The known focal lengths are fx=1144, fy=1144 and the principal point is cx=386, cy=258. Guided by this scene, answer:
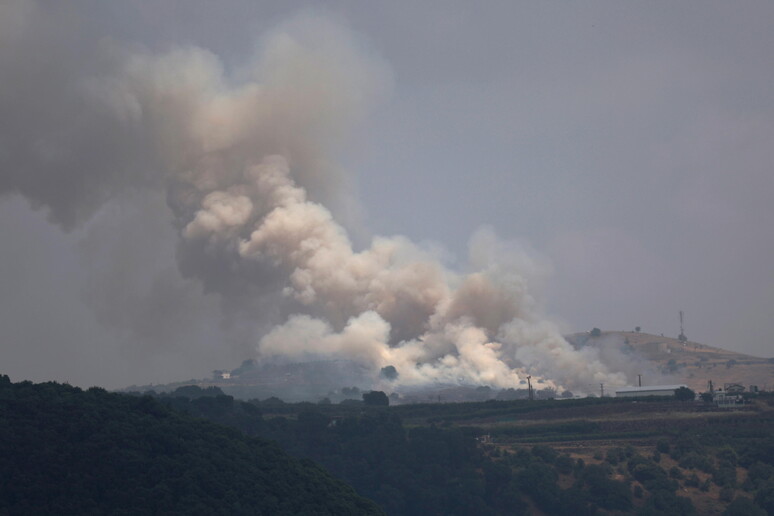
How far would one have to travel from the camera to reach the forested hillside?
268 feet

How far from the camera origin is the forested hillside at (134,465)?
8181 centimetres

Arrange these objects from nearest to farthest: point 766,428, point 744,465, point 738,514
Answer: point 738,514 < point 744,465 < point 766,428

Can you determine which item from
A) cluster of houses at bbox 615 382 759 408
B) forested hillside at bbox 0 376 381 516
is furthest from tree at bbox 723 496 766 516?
forested hillside at bbox 0 376 381 516

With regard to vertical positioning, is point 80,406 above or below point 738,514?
above

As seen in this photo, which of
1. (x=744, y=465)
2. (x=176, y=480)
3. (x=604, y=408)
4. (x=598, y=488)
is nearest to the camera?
(x=176, y=480)

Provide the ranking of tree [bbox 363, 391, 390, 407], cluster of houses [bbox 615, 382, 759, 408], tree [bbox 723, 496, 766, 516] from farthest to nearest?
tree [bbox 363, 391, 390, 407]
cluster of houses [bbox 615, 382, 759, 408]
tree [bbox 723, 496, 766, 516]

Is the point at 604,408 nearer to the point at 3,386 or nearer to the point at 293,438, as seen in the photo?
the point at 293,438

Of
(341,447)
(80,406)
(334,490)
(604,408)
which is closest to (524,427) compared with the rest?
(604,408)

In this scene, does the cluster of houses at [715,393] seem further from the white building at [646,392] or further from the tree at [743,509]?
the tree at [743,509]

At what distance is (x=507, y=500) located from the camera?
125 meters

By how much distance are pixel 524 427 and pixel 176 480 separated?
78246mm

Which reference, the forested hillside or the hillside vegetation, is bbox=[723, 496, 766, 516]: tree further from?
the forested hillside

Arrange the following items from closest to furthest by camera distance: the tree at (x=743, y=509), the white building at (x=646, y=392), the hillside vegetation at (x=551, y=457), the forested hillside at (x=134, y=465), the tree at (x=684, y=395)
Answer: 1. the forested hillside at (x=134, y=465)
2. the tree at (x=743, y=509)
3. the hillside vegetation at (x=551, y=457)
4. the tree at (x=684, y=395)
5. the white building at (x=646, y=392)

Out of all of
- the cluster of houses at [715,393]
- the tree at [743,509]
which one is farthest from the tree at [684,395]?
the tree at [743,509]
